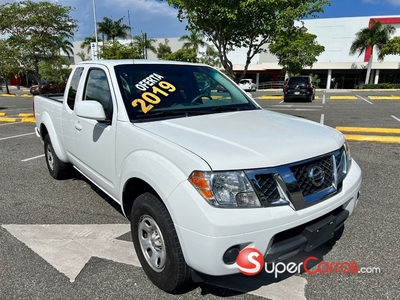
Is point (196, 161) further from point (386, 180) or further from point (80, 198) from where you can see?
point (386, 180)

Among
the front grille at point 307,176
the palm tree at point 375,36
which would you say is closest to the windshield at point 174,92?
the front grille at point 307,176

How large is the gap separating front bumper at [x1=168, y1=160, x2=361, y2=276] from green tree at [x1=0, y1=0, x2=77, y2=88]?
3113 cm

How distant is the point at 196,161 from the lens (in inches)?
76.5

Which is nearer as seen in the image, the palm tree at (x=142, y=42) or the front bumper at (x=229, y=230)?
the front bumper at (x=229, y=230)

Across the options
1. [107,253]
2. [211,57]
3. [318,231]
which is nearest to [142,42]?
[211,57]

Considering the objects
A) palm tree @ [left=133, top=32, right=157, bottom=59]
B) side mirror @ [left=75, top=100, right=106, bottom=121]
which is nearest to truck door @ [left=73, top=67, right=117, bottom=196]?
side mirror @ [left=75, top=100, right=106, bottom=121]

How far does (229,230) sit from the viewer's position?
184 centimetres

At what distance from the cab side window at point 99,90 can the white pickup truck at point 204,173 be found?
22 mm

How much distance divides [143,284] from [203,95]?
2.07 m

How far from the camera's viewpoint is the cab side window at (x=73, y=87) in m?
3.85

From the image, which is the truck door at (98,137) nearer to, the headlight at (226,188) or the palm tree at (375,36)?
the headlight at (226,188)

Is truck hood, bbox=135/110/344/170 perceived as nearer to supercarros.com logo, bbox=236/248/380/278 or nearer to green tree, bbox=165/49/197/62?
supercarros.com logo, bbox=236/248/380/278

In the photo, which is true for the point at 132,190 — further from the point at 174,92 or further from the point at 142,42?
the point at 142,42

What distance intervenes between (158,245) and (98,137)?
131 centimetres
